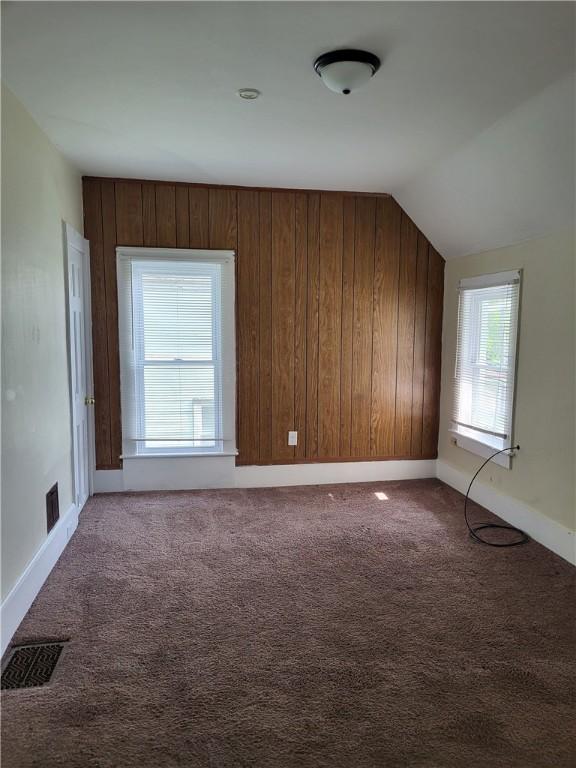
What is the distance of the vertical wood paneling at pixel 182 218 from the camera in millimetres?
4242

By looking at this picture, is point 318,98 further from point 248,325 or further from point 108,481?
point 108,481

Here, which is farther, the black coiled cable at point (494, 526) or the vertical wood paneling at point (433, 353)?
the vertical wood paneling at point (433, 353)

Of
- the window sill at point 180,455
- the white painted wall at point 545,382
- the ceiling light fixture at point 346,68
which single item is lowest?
the window sill at point 180,455

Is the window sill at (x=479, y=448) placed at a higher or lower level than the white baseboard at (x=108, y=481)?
higher

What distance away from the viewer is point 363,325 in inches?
182

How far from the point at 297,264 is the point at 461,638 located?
10.2ft

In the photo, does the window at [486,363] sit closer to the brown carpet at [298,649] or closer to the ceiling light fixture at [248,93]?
the brown carpet at [298,649]

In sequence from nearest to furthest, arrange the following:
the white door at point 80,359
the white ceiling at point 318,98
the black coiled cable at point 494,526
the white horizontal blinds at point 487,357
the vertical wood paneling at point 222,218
→ the white ceiling at point 318,98, the black coiled cable at point 494,526, the white door at point 80,359, the white horizontal blinds at point 487,357, the vertical wood paneling at point 222,218

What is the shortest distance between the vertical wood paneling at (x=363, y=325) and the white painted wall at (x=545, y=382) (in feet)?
3.45

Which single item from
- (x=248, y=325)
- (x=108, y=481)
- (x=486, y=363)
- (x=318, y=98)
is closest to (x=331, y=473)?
(x=248, y=325)

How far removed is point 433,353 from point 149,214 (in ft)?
9.04

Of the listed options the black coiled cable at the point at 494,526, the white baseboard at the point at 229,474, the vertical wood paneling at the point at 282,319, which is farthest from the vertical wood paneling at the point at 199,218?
the black coiled cable at the point at 494,526

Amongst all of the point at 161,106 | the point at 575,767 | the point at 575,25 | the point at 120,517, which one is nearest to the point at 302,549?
the point at 120,517

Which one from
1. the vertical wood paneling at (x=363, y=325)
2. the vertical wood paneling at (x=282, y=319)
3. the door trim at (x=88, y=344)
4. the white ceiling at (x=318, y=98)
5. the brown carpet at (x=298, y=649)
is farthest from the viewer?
the vertical wood paneling at (x=363, y=325)
